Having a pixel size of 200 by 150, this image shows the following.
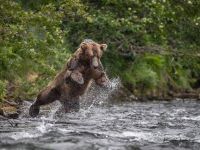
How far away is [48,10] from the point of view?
14.0 m

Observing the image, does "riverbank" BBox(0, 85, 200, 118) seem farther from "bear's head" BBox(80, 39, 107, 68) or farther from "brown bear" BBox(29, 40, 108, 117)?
"bear's head" BBox(80, 39, 107, 68)

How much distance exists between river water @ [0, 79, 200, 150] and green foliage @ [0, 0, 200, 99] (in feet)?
5.94

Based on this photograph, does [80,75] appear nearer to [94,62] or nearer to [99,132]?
[94,62]

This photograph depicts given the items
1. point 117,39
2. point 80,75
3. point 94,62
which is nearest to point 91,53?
point 94,62

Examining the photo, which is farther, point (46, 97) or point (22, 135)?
point (46, 97)

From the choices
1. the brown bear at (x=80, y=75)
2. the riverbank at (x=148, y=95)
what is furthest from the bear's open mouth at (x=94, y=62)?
the riverbank at (x=148, y=95)

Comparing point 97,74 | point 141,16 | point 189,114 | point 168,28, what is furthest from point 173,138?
point 168,28

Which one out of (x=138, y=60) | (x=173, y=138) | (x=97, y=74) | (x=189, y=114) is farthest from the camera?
(x=138, y=60)

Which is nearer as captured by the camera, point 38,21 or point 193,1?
point 38,21

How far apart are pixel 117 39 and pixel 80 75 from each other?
10.2 m

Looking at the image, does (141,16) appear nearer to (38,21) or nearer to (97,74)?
(38,21)

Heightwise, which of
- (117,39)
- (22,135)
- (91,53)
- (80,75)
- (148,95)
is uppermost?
(91,53)

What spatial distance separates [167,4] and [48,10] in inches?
306

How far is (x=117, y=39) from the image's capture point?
20797 mm
